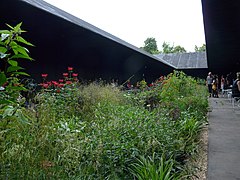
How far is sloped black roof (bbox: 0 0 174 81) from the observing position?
4060 millimetres

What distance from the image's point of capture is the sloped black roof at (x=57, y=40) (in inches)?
160

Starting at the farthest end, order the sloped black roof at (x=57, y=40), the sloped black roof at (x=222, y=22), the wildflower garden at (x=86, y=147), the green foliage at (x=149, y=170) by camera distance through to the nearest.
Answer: the sloped black roof at (x=222, y=22) < the sloped black roof at (x=57, y=40) < the green foliage at (x=149, y=170) < the wildflower garden at (x=86, y=147)

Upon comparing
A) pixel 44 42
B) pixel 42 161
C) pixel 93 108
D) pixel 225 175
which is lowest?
pixel 225 175

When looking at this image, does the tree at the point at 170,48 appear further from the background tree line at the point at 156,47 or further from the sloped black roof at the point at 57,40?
the sloped black roof at the point at 57,40

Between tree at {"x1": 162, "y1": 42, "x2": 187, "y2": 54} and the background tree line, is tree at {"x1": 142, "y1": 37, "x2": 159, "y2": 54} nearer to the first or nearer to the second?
the background tree line

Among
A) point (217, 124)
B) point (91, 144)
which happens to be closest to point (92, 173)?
point (91, 144)

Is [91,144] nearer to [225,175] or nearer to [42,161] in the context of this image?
[42,161]

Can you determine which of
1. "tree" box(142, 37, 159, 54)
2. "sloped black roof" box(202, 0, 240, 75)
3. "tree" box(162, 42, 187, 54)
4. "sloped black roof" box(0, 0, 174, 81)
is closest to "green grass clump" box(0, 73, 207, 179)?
"sloped black roof" box(0, 0, 174, 81)

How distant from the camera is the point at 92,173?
6.66 feet

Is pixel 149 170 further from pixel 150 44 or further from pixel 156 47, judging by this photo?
pixel 156 47

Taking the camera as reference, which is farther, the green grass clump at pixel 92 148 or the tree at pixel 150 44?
the tree at pixel 150 44

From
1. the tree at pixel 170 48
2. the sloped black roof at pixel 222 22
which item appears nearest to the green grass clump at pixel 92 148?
the sloped black roof at pixel 222 22

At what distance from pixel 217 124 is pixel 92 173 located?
3813mm

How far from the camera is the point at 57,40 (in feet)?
19.6
